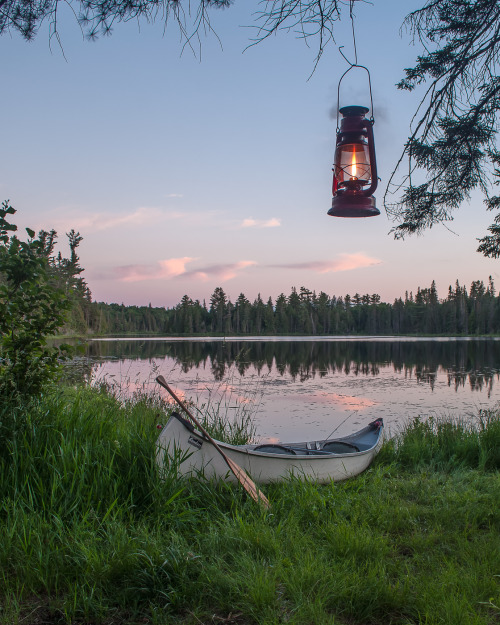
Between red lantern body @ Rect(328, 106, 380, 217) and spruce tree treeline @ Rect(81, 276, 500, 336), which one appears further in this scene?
spruce tree treeline @ Rect(81, 276, 500, 336)

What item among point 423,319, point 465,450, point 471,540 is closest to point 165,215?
point 465,450

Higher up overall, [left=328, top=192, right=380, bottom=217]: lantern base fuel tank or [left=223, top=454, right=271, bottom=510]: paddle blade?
[left=328, top=192, right=380, bottom=217]: lantern base fuel tank

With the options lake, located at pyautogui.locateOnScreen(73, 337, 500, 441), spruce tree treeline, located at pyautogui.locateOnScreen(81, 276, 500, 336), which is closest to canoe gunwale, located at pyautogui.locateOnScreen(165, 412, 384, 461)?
lake, located at pyautogui.locateOnScreen(73, 337, 500, 441)

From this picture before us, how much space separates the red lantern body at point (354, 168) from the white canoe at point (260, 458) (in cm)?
221

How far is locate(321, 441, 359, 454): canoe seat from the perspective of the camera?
239 inches

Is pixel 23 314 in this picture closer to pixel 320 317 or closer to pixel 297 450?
pixel 297 450

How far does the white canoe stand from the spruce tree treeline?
A: 103493 millimetres

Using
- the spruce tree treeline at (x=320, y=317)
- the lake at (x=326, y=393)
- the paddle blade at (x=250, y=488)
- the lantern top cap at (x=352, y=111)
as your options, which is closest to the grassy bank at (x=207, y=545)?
the paddle blade at (x=250, y=488)

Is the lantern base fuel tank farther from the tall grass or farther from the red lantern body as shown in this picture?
the tall grass

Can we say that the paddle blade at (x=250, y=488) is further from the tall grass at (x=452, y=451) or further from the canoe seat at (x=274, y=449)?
the tall grass at (x=452, y=451)

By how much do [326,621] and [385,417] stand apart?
10456mm

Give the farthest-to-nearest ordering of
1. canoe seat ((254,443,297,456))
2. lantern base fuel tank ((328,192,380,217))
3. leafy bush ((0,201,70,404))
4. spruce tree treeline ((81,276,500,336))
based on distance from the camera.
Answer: spruce tree treeline ((81,276,500,336)) < canoe seat ((254,443,297,456)) < leafy bush ((0,201,70,404)) < lantern base fuel tank ((328,192,380,217))

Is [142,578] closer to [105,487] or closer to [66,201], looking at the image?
[105,487]

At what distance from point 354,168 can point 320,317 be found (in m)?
133
